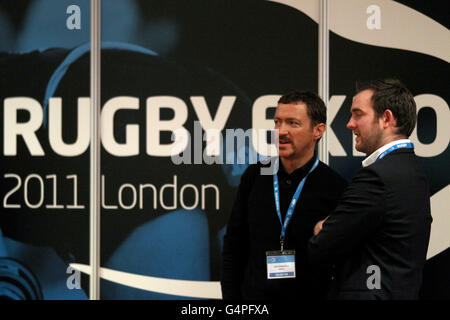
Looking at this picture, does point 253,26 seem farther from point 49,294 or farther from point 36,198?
point 49,294

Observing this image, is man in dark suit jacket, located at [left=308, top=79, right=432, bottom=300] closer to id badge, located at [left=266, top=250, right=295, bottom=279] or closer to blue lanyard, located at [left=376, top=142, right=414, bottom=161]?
blue lanyard, located at [left=376, top=142, right=414, bottom=161]

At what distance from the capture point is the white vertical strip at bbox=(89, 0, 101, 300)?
12.3 ft

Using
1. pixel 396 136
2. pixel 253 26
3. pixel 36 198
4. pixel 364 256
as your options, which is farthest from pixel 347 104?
pixel 36 198

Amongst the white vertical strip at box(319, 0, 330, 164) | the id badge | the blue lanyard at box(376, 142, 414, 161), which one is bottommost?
the id badge

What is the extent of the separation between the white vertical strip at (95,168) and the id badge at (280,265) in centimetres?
195

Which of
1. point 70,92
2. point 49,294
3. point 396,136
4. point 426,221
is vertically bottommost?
point 49,294

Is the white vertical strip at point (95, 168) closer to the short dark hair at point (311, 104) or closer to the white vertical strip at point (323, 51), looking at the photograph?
the white vertical strip at point (323, 51)

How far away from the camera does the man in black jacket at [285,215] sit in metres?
2.15

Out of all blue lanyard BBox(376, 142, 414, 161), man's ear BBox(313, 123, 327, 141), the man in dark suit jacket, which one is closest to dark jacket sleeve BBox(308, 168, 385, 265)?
the man in dark suit jacket

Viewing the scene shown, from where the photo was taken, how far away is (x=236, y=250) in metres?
2.33

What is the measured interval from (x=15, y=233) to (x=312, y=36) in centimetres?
258

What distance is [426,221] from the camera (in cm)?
192

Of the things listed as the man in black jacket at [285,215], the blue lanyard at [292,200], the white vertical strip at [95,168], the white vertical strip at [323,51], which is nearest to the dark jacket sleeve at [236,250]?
the man in black jacket at [285,215]

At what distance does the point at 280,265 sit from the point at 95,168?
6.68 feet
